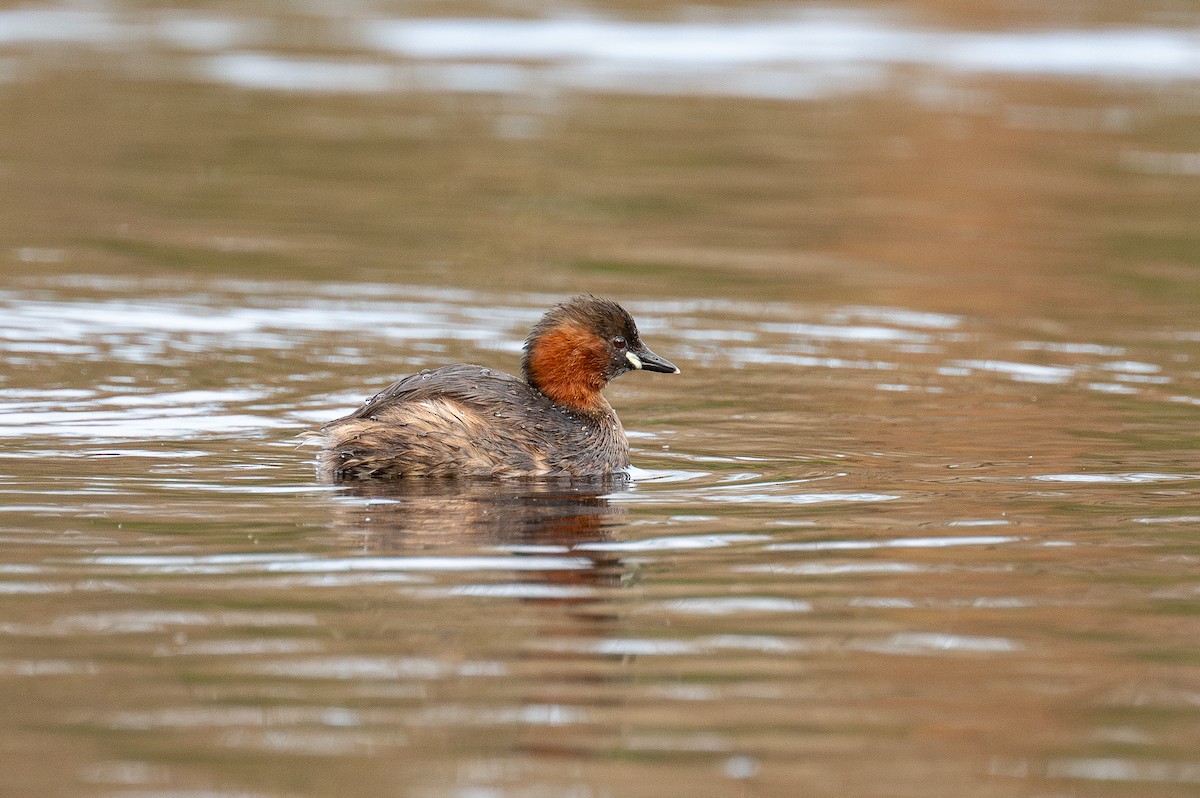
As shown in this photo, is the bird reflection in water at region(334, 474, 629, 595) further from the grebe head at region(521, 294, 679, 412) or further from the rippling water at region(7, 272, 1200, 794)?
the grebe head at region(521, 294, 679, 412)

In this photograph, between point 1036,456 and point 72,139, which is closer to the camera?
point 1036,456

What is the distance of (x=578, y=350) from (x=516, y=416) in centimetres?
56

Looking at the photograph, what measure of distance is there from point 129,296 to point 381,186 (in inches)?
182

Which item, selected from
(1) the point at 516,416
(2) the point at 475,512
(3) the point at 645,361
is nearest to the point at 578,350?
(3) the point at 645,361

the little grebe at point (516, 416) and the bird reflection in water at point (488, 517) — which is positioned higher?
the little grebe at point (516, 416)

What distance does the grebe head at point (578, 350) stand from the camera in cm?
855

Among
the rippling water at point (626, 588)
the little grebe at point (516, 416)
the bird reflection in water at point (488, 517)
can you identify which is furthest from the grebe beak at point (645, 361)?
the bird reflection in water at point (488, 517)

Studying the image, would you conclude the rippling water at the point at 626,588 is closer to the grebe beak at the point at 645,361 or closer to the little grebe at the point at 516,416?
the little grebe at the point at 516,416

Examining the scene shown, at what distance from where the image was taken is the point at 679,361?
35.1 feet

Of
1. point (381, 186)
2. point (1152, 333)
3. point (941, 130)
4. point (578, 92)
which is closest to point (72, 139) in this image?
point (381, 186)

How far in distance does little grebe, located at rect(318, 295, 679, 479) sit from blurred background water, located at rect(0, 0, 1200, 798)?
6.7 inches

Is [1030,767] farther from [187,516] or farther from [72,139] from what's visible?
[72,139]

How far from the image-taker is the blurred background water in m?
4.98

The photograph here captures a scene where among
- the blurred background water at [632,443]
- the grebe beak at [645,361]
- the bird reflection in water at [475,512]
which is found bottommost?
the bird reflection in water at [475,512]
